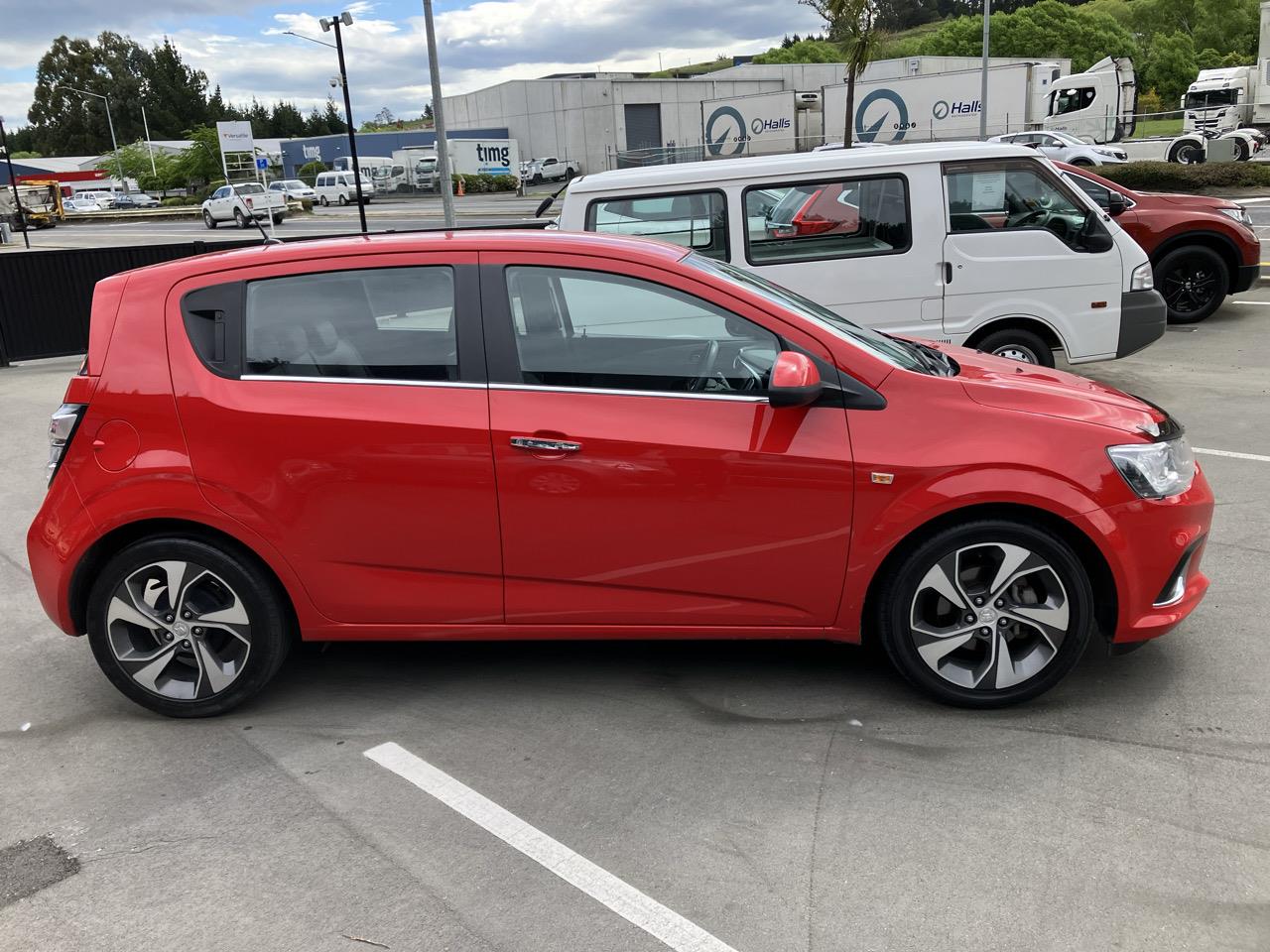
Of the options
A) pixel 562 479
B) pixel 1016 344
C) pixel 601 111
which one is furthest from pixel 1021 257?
pixel 601 111

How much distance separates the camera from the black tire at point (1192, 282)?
11211 mm

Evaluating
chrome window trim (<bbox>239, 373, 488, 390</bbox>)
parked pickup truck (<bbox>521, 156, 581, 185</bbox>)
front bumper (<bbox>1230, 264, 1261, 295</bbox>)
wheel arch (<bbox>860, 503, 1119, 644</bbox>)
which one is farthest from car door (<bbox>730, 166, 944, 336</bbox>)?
parked pickup truck (<bbox>521, 156, 581, 185</bbox>)

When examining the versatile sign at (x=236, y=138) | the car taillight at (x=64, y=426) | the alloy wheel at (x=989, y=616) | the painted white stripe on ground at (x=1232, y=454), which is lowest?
the painted white stripe on ground at (x=1232, y=454)

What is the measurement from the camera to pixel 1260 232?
18281mm

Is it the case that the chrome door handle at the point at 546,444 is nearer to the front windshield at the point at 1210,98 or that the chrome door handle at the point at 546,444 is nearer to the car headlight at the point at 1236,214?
the car headlight at the point at 1236,214

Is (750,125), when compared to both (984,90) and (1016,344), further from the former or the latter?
(1016,344)

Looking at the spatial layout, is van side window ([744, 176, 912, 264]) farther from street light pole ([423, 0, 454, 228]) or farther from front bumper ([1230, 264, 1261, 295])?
street light pole ([423, 0, 454, 228])

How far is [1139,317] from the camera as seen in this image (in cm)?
772

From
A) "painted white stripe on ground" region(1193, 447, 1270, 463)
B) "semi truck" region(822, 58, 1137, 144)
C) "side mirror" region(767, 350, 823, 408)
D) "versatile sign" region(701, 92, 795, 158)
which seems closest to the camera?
"side mirror" region(767, 350, 823, 408)

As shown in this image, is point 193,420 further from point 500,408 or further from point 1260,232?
point 1260,232

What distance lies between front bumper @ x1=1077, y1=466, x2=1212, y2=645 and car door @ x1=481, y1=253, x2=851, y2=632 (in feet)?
2.87

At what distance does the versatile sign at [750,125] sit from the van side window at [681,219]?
138 feet

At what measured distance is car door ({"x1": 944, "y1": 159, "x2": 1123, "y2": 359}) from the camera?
753 cm

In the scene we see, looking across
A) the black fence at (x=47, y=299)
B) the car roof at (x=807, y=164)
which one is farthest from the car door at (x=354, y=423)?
the black fence at (x=47, y=299)
